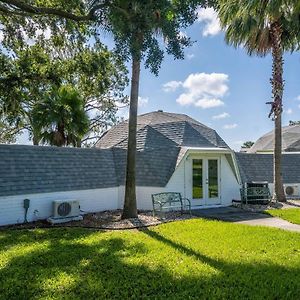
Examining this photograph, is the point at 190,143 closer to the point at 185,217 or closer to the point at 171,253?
the point at 185,217

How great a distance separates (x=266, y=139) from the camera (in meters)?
Result: 37.2

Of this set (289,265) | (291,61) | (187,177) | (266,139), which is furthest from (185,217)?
(266,139)

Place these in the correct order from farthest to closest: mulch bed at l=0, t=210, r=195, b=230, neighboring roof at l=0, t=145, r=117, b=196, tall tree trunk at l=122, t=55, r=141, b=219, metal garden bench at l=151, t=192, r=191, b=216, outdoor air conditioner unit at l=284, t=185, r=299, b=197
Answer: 1. outdoor air conditioner unit at l=284, t=185, r=299, b=197
2. metal garden bench at l=151, t=192, r=191, b=216
3. tall tree trunk at l=122, t=55, r=141, b=219
4. neighboring roof at l=0, t=145, r=117, b=196
5. mulch bed at l=0, t=210, r=195, b=230

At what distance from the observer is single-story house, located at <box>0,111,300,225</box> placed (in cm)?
1140

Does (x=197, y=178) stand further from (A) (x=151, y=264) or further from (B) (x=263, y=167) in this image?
(A) (x=151, y=264)

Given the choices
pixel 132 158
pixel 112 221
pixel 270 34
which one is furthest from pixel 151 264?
pixel 270 34

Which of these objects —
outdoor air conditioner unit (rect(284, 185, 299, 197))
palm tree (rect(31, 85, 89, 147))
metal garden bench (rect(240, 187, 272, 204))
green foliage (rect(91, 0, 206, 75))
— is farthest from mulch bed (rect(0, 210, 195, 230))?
outdoor air conditioner unit (rect(284, 185, 299, 197))

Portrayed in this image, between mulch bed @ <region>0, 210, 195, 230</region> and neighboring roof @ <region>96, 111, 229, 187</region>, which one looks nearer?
mulch bed @ <region>0, 210, 195, 230</region>

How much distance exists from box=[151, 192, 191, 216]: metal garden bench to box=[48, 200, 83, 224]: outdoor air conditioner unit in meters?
3.03

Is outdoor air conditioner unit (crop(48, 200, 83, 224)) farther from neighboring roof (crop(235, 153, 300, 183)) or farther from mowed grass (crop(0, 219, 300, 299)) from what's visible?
neighboring roof (crop(235, 153, 300, 183))

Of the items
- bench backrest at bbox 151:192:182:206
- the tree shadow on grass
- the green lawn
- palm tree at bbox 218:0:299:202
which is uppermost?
palm tree at bbox 218:0:299:202

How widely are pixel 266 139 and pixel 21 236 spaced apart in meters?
33.3

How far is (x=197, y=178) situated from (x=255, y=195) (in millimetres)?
2996

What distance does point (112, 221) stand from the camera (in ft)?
38.0
